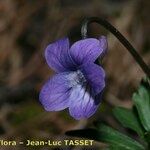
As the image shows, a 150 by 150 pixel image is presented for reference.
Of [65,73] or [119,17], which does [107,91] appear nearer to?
[119,17]

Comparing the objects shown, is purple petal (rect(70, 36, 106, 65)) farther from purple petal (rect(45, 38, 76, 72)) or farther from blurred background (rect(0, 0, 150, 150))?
blurred background (rect(0, 0, 150, 150))

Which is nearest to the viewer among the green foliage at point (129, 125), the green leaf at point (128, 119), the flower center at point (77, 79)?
the flower center at point (77, 79)

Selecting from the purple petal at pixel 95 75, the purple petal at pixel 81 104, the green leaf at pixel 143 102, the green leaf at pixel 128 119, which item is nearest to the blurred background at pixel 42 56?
the green leaf at pixel 128 119

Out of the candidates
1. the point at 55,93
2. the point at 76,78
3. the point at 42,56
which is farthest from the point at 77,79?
the point at 42,56

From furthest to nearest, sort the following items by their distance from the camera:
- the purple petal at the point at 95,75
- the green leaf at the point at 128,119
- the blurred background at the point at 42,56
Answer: the blurred background at the point at 42,56
the green leaf at the point at 128,119
the purple petal at the point at 95,75

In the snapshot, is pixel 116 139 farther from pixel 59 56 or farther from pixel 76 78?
pixel 59 56

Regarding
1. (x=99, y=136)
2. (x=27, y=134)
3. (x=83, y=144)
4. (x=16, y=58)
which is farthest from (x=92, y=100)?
(x=16, y=58)

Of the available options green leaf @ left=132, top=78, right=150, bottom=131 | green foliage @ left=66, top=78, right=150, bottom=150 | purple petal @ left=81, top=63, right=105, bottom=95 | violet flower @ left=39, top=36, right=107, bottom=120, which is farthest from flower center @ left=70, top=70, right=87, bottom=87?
green leaf @ left=132, top=78, right=150, bottom=131

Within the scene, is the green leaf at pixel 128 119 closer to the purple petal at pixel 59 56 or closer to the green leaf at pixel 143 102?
the green leaf at pixel 143 102
